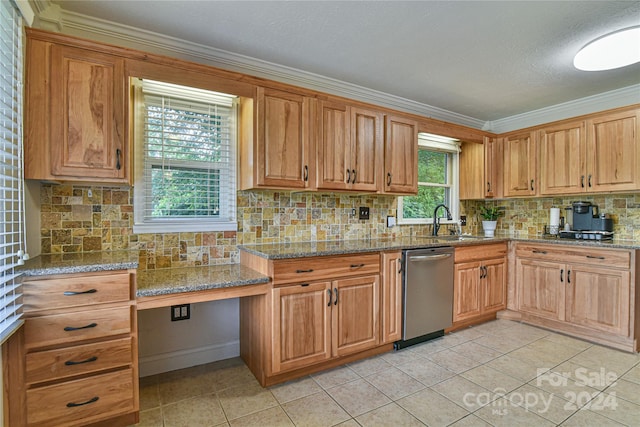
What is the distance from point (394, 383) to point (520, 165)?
3.00 meters

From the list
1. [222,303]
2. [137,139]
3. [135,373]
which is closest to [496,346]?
[222,303]

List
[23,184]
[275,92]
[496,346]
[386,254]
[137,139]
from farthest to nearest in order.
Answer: [496,346]
[386,254]
[275,92]
[137,139]
[23,184]

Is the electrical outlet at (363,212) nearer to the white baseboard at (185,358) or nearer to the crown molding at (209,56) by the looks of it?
the crown molding at (209,56)

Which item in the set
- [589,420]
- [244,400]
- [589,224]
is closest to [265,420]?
[244,400]

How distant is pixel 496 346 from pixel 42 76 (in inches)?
150

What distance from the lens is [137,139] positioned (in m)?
2.33

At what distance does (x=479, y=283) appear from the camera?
3.35m

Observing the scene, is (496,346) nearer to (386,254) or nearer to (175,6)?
(386,254)

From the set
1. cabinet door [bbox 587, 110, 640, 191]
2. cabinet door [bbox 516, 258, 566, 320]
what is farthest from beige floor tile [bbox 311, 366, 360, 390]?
cabinet door [bbox 587, 110, 640, 191]

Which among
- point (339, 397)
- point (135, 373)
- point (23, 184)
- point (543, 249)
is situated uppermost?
point (23, 184)

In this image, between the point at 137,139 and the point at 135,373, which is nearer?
the point at 135,373

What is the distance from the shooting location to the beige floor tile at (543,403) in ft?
6.21

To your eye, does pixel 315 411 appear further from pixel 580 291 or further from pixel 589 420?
pixel 580 291

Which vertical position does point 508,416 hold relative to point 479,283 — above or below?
below
